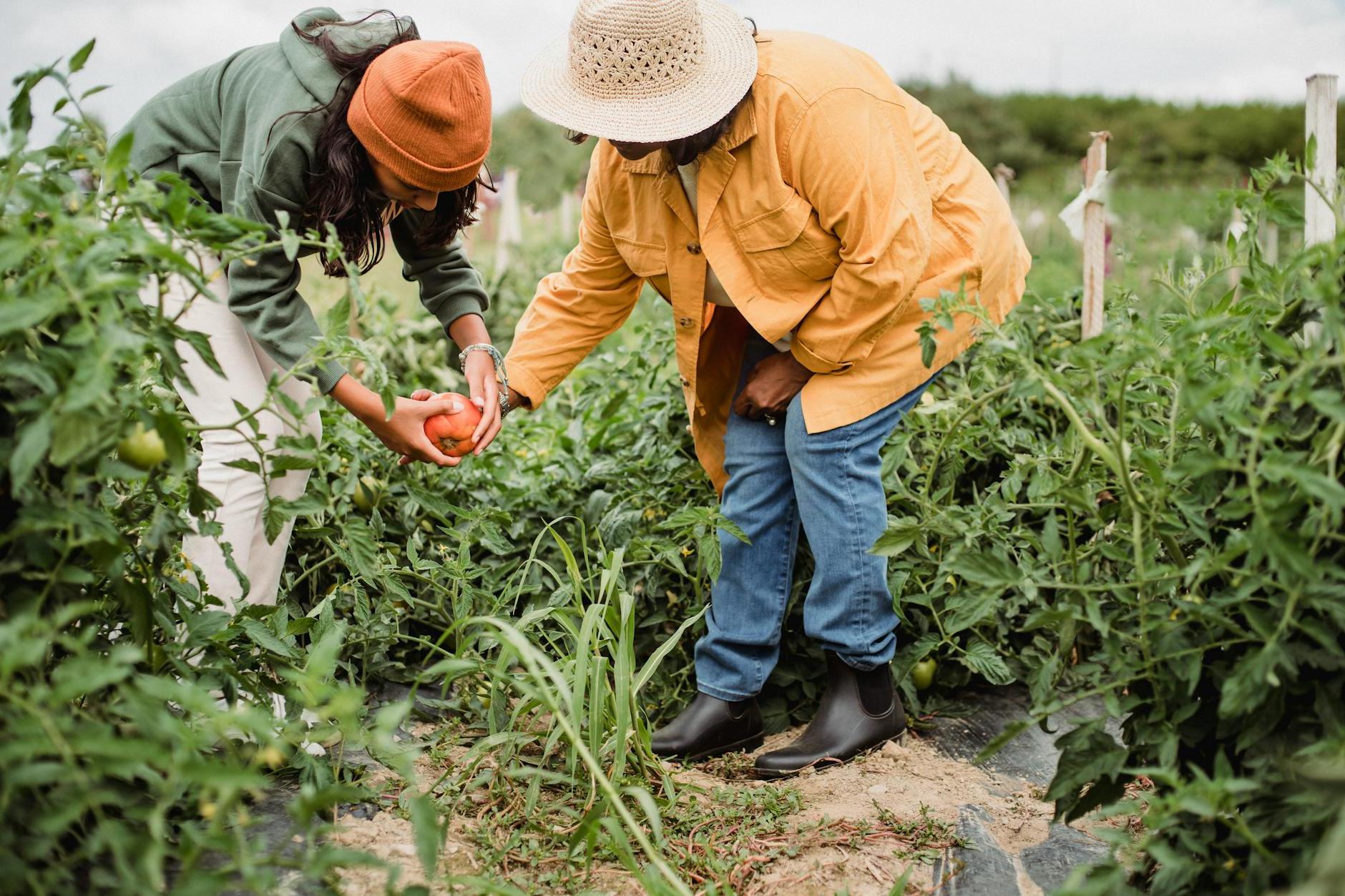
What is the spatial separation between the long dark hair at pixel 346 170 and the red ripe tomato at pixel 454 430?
346 millimetres

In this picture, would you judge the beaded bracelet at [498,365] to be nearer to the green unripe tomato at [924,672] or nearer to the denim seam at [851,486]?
the denim seam at [851,486]

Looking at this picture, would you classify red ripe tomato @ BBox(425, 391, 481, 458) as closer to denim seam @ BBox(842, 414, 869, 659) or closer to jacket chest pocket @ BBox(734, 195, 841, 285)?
jacket chest pocket @ BBox(734, 195, 841, 285)

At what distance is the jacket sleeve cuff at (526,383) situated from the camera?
250 cm

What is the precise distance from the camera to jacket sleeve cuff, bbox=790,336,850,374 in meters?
2.17

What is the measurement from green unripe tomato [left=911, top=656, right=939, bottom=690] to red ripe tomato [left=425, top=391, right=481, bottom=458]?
1126mm

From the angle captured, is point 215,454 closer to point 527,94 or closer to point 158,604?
point 158,604

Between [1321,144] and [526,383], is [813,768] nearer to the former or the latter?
[526,383]

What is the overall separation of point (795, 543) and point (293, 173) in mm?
1265

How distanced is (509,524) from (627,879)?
1.08 m

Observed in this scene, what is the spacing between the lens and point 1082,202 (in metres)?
2.98


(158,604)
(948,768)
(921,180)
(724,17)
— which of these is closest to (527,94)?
(724,17)

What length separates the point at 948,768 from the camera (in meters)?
Result: 2.28


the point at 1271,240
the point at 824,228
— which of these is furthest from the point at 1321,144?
the point at 1271,240

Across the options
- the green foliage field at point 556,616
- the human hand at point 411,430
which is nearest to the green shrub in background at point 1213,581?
the green foliage field at point 556,616
